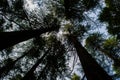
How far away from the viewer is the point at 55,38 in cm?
1401

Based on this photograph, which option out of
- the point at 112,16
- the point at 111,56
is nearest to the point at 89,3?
the point at 112,16

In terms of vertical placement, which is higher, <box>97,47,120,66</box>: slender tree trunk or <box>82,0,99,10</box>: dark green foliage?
<box>82,0,99,10</box>: dark green foliage

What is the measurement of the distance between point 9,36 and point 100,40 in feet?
31.0

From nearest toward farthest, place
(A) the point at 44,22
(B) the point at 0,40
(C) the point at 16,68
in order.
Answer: (B) the point at 0,40 → (C) the point at 16,68 → (A) the point at 44,22

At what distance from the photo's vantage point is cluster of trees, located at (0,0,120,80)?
1187 centimetres

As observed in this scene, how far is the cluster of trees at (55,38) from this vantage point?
11867mm

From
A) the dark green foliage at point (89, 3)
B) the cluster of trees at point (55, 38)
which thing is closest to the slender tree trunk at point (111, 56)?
the cluster of trees at point (55, 38)

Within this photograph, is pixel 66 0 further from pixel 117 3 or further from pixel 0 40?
pixel 0 40

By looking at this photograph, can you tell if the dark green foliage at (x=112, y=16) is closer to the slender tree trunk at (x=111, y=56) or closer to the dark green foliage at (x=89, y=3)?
the dark green foliage at (x=89, y=3)

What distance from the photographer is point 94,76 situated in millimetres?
5250

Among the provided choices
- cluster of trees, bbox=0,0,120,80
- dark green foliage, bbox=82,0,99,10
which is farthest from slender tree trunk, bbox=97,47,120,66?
dark green foliage, bbox=82,0,99,10

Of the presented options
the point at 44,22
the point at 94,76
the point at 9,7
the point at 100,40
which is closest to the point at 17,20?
the point at 9,7

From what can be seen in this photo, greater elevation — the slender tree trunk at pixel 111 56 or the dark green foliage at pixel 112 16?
the dark green foliage at pixel 112 16

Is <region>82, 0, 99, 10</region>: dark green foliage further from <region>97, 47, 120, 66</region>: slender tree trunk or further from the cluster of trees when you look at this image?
<region>97, 47, 120, 66</region>: slender tree trunk
